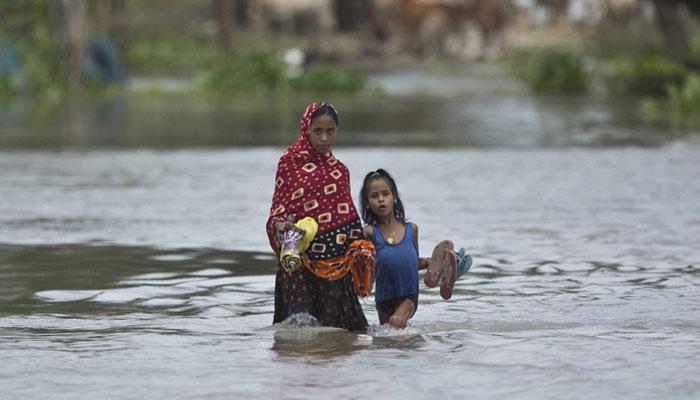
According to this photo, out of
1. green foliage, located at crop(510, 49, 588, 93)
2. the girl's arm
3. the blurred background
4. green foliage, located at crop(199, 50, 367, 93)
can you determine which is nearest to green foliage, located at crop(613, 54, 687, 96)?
the blurred background

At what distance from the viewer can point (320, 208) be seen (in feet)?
26.6

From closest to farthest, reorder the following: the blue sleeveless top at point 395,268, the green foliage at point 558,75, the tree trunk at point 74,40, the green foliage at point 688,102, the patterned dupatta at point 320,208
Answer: the patterned dupatta at point 320,208, the blue sleeveless top at point 395,268, the green foliage at point 688,102, the tree trunk at point 74,40, the green foliage at point 558,75

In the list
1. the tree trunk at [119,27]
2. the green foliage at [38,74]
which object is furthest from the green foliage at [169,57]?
the green foliage at [38,74]

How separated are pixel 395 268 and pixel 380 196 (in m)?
0.36

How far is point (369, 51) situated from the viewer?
172 feet

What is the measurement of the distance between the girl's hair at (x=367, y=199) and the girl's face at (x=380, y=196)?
2 cm

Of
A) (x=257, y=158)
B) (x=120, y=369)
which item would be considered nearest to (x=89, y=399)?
(x=120, y=369)

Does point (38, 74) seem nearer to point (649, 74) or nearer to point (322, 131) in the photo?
point (649, 74)

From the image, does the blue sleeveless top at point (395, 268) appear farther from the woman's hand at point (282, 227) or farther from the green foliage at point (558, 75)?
the green foliage at point (558, 75)

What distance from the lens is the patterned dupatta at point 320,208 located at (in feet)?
26.5

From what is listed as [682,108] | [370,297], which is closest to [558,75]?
[682,108]

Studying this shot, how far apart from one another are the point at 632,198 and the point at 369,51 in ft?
124

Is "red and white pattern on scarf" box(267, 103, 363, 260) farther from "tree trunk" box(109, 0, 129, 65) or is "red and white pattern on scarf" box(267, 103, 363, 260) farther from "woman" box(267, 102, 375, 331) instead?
"tree trunk" box(109, 0, 129, 65)

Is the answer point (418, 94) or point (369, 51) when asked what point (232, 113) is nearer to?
point (418, 94)
